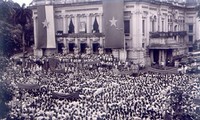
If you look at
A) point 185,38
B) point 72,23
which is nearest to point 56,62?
point 72,23

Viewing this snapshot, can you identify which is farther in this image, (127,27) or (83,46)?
(83,46)

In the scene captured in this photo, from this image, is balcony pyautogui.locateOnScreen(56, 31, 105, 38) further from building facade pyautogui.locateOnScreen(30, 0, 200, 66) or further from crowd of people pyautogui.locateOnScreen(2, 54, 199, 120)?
crowd of people pyautogui.locateOnScreen(2, 54, 199, 120)

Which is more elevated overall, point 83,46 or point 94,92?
point 83,46

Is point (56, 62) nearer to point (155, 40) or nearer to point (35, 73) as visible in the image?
point (35, 73)

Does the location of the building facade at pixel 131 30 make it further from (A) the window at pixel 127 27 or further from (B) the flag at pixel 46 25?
(B) the flag at pixel 46 25

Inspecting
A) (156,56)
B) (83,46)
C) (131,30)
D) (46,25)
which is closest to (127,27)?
(131,30)

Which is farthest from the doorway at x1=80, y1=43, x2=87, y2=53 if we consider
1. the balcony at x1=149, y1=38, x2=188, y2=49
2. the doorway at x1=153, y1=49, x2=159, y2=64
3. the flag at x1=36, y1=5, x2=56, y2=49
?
the doorway at x1=153, y1=49, x2=159, y2=64

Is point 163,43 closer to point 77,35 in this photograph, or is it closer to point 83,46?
point 83,46

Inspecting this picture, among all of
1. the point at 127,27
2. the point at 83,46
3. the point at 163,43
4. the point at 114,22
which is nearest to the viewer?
the point at 114,22
